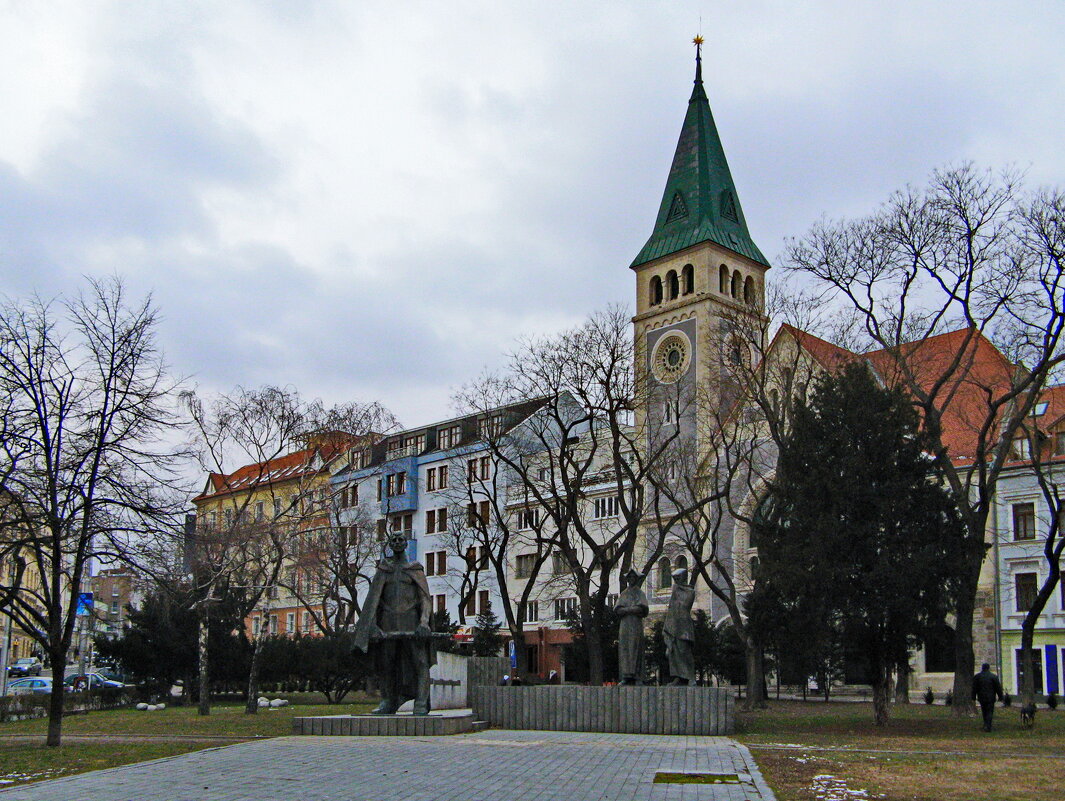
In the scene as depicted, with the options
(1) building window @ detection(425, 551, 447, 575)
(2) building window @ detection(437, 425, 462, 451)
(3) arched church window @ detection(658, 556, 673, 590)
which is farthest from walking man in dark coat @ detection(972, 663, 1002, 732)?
(1) building window @ detection(425, 551, 447, 575)

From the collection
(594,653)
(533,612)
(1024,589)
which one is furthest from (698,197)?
(594,653)

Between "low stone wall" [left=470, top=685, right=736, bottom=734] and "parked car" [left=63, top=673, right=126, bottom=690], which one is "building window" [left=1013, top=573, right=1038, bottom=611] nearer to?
"low stone wall" [left=470, top=685, right=736, bottom=734]

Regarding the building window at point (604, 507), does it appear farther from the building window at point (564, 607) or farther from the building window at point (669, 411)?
the building window at point (669, 411)

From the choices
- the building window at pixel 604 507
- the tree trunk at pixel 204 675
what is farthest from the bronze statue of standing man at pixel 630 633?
the building window at pixel 604 507

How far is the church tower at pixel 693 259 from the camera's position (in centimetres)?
6600

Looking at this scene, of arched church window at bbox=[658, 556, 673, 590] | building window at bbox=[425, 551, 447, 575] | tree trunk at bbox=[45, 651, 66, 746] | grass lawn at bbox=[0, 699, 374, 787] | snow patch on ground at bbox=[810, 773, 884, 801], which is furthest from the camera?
building window at bbox=[425, 551, 447, 575]

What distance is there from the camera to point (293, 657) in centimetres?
4412

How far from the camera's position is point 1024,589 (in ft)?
148

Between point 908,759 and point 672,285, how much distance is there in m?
55.6

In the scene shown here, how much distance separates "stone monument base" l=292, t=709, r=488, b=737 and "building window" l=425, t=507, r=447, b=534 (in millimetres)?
46809

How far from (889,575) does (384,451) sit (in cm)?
5008

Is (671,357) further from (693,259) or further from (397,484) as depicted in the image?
(397,484)

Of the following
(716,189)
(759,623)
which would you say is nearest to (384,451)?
(716,189)

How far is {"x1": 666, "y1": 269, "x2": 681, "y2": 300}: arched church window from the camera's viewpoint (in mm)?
68625
